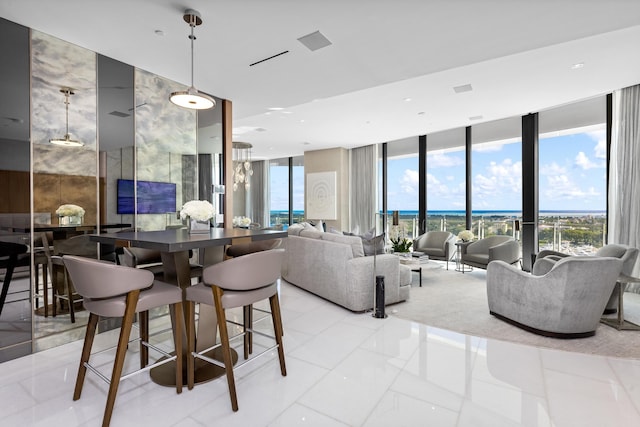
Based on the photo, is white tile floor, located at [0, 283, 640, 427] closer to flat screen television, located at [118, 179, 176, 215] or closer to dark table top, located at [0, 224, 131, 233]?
dark table top, located at [0, 224, 131, 233]

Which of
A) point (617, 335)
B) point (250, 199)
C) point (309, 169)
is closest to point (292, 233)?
point (617, 335)

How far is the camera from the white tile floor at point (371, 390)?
5.91 ft

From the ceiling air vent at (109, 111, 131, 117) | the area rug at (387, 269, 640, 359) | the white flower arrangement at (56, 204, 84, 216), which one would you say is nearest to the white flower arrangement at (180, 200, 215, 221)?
the white flower arrangement at (56, 204, 84, 216)

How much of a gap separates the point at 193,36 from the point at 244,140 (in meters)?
5.51

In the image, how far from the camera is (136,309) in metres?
1.78

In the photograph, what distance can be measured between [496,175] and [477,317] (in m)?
6.00

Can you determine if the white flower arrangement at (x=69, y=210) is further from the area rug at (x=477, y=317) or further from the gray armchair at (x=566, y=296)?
the gray armchair at (x=566, y=296)

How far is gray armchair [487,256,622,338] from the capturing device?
8.98 feet

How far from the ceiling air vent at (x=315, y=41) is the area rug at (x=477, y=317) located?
2.96 meters

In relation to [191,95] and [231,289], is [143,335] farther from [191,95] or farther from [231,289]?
[191,95]

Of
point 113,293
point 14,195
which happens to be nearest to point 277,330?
point 113,293

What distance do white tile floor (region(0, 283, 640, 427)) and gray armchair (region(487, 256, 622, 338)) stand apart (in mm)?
341

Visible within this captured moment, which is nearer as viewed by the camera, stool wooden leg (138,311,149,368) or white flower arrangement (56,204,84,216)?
stool wooden leg (138,311,149,368)

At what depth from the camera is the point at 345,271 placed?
369cm
